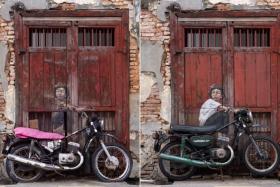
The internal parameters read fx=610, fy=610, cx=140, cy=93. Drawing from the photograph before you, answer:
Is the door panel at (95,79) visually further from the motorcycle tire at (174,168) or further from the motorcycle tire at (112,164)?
the motorcycle tire at (174,168)

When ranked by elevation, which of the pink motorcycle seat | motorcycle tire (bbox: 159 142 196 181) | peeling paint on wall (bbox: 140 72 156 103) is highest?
peeling paint on wall (bbox: 140 72 156 103)

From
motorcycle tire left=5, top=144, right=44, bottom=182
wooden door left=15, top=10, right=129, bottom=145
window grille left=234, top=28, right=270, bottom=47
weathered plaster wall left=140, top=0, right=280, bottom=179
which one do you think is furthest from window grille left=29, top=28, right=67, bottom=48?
window grille left=234, top=28, right=270, bottom=47

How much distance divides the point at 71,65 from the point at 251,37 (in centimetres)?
304

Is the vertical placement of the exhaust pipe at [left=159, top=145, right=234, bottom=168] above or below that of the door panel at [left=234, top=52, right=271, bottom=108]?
below

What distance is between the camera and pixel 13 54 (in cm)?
1009

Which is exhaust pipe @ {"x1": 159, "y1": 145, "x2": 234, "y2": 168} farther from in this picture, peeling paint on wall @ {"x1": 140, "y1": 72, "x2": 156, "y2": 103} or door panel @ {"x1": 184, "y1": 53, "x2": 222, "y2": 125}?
peeling paint on wall @ {"x1": 140, "y1": 72, "x2": 156, "y2": 103}

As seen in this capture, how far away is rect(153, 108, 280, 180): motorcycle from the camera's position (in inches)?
387

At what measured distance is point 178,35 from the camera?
10125 mm

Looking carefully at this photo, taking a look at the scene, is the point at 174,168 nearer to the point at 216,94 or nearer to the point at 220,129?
the point at 220,129

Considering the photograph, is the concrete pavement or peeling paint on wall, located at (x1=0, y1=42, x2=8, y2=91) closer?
the concrete pavement

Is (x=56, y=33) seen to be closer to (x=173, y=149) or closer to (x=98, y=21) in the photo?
(x=98, y=21)

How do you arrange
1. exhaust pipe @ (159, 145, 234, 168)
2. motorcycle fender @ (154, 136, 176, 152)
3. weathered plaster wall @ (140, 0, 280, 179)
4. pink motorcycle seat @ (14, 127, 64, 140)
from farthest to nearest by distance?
weathered plaster wall @ (140, 0, 280, 179), motorcycle fender @ (154, 136, 176, 152), exhaust pipe @ (159, 145, 234, 168), pink motorcycle seat @ (14, 127, 64, 140)

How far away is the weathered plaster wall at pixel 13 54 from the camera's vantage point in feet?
33.0

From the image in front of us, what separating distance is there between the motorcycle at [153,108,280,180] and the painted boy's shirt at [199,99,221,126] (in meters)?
0.19
